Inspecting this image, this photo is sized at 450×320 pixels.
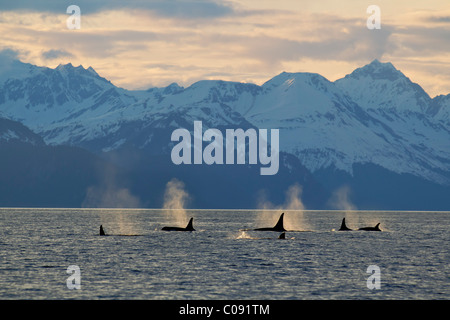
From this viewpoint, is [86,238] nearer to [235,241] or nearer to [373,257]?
[235,241]

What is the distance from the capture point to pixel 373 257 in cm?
12150

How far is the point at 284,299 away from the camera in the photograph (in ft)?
244

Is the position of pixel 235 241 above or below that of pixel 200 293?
above

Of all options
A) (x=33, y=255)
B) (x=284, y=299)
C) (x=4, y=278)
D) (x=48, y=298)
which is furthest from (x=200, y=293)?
(x=33, y=255)

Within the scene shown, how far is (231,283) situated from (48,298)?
2022 centimetres
